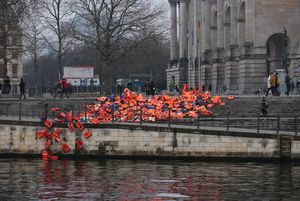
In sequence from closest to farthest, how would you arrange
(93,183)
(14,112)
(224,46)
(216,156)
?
(93,183), (216,156), (14,112), (224,46)

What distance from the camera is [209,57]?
104875mm

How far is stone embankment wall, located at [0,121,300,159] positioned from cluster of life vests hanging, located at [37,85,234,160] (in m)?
0.30

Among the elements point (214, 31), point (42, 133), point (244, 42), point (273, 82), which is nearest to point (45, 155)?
point (42, 133)

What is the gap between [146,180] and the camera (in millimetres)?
31484

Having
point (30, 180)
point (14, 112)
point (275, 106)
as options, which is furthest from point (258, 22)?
point (30, 180)

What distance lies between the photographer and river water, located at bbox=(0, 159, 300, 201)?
89.9 ft

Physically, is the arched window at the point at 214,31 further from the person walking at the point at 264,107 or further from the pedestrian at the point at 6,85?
the person walking at the point at 264,107

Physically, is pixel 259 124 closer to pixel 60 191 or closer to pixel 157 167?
pixel 157 167

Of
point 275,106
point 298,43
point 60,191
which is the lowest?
point 60,191

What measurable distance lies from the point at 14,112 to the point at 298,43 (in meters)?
40.7

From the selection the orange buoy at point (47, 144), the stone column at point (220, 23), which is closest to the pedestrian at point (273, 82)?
the orange buoy at point (47, 144)

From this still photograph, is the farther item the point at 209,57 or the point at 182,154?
the point at 209,57

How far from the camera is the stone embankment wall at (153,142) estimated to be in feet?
129

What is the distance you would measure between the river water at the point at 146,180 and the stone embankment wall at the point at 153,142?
173 centimetres
